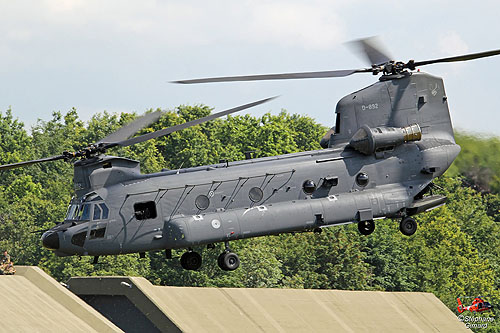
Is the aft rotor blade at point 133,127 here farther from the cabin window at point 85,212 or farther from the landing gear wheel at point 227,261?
the landing gear wheel at point 227,261

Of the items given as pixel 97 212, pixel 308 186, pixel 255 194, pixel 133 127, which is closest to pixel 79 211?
pixel 97 212

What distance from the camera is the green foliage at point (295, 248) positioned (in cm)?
8531

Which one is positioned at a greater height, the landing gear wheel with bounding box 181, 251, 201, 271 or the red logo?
the landing gear wheel with bounding box 181, 251, 201, 271

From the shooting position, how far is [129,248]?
111 ft

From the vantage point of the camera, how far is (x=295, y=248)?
302 feet

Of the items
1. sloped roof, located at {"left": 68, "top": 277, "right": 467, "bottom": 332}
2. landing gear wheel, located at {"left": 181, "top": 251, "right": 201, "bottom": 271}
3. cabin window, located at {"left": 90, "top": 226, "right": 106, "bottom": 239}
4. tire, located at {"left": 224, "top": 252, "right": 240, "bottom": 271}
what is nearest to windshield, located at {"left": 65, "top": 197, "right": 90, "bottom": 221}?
cabin window, located at {"left": 90, "top": 226, "right": 106, "bottom": 239}

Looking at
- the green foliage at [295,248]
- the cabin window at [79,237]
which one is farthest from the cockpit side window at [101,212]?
the green foliage at [295,248]

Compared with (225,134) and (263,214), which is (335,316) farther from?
(225,134)

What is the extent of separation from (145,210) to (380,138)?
30.9 ft

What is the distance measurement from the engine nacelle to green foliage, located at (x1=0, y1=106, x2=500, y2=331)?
32948 mm

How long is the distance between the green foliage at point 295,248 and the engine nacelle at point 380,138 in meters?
32.9

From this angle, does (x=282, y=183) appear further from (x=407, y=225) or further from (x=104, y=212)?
(x=104, y=212)

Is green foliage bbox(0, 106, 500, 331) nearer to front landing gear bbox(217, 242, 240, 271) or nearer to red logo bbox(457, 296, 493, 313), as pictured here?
red logo bbox(457, 296, 493, 313)

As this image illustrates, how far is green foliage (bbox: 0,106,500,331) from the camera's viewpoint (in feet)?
280
